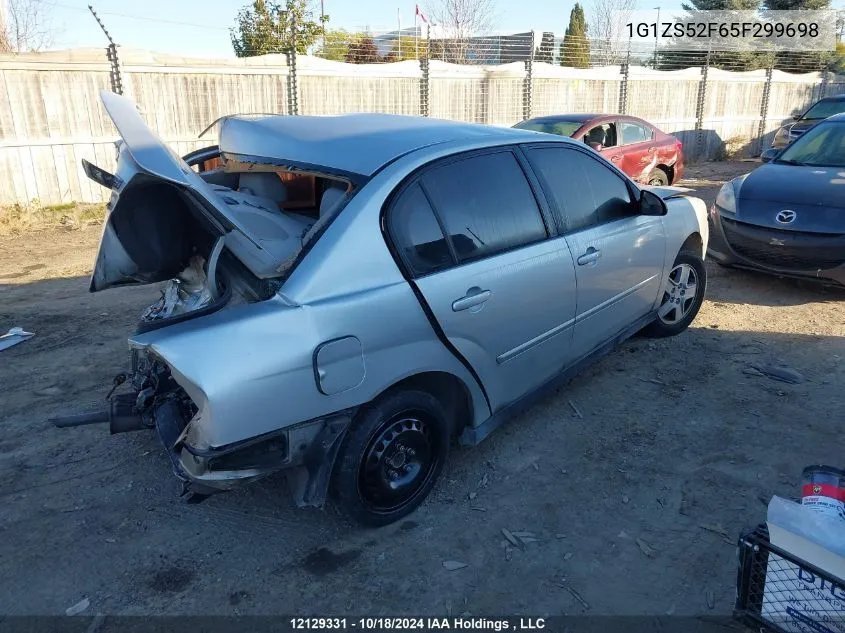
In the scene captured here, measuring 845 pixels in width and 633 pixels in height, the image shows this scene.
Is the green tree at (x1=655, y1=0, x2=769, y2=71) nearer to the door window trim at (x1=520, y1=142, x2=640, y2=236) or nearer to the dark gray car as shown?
the dark gray car

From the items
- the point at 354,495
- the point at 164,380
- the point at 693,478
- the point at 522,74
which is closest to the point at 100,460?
the point at 164,380

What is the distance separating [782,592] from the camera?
6.73 feet

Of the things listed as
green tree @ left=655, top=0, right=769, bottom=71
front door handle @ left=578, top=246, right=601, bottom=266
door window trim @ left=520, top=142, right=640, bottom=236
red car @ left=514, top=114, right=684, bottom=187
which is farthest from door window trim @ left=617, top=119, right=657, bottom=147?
green tree @ left=655, top=0, right=769, bottom=71

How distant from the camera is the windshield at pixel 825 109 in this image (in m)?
14.2

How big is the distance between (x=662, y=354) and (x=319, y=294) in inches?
130

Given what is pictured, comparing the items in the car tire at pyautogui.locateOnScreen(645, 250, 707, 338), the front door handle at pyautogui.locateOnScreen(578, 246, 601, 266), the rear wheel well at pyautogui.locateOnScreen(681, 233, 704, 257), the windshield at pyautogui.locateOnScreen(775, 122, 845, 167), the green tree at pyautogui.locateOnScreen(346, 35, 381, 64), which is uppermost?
the green tree at pyautogui.locateOnScreen(346, 35, 381, 64)

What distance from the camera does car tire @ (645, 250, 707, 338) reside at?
5.08 metres

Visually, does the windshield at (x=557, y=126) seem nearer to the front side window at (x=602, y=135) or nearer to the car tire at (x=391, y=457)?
the front side window at (x=602, y=135)

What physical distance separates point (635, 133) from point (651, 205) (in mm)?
7082

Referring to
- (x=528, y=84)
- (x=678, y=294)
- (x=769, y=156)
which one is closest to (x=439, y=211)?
(x=678, y=294)

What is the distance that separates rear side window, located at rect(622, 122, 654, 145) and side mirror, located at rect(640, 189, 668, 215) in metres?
6.61

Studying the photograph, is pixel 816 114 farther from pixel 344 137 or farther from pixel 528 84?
pixel 344 137

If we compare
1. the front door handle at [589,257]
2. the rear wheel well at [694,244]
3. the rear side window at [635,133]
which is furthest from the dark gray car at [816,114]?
the front door handle at [589,257]

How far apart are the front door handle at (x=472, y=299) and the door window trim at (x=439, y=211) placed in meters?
0.14
